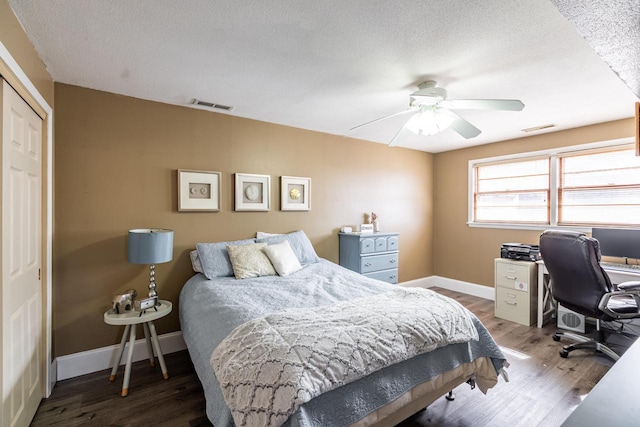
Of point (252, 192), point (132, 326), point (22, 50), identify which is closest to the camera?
point (22, 50)

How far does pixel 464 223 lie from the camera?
489cm

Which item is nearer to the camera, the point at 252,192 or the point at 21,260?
the point at 21,260

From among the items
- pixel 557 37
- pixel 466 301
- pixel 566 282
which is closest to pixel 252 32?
pixel 557 37

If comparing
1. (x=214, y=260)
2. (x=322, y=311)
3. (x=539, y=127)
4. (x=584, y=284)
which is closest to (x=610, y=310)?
(x=584, y=284)

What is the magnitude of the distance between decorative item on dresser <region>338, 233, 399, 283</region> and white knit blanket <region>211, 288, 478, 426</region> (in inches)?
74.4

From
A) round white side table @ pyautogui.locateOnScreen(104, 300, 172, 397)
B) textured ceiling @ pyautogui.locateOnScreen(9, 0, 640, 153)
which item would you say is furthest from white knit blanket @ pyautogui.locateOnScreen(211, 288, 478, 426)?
textured ceiling @ pyautogui.locateOnScreen(9, 0, 640, 153)

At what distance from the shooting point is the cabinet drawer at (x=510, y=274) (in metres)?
3.57

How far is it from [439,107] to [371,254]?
A: 2.05 metres

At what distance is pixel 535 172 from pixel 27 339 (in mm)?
5609

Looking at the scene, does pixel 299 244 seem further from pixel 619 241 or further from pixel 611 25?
pixel 619 241

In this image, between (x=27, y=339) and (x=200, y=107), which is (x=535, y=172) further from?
(x=27, y=339)

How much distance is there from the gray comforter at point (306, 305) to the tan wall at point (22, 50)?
183 centimetres

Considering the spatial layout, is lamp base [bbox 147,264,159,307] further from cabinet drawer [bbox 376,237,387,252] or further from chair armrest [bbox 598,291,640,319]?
chair armrest [bbox 598,291,640,319]

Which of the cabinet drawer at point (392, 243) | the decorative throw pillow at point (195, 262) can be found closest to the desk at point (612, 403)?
the decorative throw pillow at point (195, 262)
